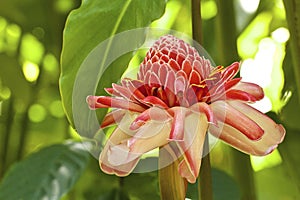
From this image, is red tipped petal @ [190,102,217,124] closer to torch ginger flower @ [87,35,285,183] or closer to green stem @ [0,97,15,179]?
torch ginger flower @ [87,35,285,183]

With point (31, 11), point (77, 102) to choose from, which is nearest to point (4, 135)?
point (31, 11)

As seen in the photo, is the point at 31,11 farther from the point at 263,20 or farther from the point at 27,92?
the point at 263,20

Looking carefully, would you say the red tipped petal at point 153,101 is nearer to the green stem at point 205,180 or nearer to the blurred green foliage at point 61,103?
the green stem at point 205,180

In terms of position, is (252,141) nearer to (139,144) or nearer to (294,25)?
(139,144)

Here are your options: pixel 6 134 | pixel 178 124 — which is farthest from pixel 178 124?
pixel 6 134

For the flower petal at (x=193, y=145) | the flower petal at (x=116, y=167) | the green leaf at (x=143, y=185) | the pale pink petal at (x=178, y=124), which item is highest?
the pale pink petal at (x=178, y=124)

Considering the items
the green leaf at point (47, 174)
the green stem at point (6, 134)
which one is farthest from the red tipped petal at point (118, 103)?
the green stem at point (6, 134)
